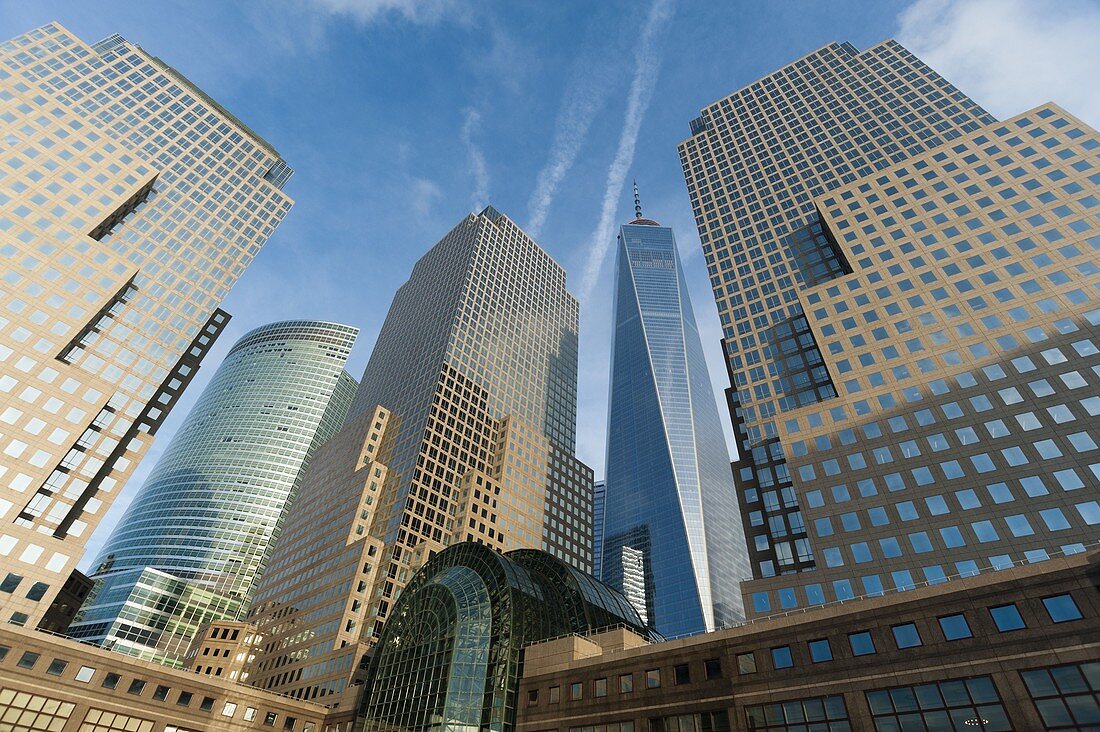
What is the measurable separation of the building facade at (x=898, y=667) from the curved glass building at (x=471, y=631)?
14.7 metres

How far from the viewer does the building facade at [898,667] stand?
3512cm

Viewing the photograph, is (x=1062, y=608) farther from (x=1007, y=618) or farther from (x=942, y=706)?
(x=942, y=706)

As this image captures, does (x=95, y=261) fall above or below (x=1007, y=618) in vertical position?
above

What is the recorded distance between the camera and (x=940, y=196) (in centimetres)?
9025

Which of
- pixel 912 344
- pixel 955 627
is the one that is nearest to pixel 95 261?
pixel 955 627

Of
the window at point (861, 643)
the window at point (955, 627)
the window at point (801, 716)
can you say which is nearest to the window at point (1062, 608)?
the window at point (955, 627)

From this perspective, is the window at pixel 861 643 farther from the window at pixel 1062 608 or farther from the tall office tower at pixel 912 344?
the tall office tower at pixel 912 344

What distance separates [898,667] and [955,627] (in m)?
4.56

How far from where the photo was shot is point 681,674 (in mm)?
49969

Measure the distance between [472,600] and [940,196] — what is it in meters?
89.9

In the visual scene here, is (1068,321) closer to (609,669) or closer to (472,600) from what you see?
(609,669)

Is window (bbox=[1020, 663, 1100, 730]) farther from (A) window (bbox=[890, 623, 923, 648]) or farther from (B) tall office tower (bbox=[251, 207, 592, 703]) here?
(B) tall office tower (bbox=[251, 207, 592, 703])

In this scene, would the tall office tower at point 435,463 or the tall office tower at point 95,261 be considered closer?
the tall office tower at point 95,261

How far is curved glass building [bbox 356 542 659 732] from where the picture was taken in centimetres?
6475
